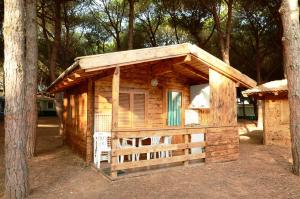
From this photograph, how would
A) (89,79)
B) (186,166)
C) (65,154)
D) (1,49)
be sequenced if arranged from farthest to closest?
(1,49)
(65,154)
(89,79)
(186,166)

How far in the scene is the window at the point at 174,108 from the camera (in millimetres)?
10820

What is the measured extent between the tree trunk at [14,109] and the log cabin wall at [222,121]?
5.39 meters

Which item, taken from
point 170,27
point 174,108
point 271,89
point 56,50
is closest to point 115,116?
point 174,108

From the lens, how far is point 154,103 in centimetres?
1046

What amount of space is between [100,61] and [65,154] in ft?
17.2

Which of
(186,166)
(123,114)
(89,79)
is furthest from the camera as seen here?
(123,114)

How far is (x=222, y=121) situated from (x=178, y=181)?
3.13 m

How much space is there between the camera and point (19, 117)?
220 inches

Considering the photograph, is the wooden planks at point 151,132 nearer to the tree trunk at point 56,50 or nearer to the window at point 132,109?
the window at point 132,109

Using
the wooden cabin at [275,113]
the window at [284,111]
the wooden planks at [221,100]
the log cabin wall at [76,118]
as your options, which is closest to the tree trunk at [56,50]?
the log cabin wall at [76,118]

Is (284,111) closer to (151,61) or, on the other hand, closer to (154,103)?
(154,103)

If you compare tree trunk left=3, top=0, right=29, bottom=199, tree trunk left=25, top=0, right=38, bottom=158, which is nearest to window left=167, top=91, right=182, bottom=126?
tree trunk left=25, top=0, right=38, bottom=158

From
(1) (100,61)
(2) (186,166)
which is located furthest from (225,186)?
(1) (100,61)

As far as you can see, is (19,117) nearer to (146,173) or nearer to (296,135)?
(146,173)
